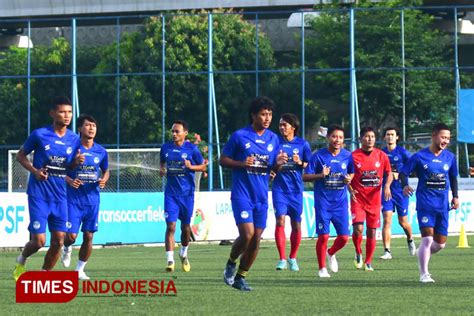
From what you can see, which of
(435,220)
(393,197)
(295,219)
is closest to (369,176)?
(295,219)

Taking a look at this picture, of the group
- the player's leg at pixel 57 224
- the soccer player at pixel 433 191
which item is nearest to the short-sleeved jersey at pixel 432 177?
the soccer player at pixel 433 191

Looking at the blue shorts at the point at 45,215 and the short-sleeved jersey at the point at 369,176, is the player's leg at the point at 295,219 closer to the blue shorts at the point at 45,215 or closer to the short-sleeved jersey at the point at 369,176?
the short-sleeved jersey at the point at 369,176

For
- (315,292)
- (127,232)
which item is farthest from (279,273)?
(127,232)

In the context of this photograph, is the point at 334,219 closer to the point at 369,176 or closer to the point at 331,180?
the point at 331,180

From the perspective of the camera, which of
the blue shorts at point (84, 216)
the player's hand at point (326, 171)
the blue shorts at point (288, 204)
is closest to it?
the blue shorts at point (84, 216)

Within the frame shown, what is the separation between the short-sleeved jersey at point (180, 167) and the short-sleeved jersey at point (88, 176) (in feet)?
7.99

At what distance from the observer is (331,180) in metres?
18.4

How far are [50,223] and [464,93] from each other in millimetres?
29902

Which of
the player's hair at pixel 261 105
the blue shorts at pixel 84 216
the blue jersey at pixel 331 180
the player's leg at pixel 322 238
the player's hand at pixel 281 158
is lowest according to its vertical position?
the player's leg at pixel 322 238

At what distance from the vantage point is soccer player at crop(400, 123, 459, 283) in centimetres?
1634

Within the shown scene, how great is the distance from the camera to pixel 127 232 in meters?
29.9

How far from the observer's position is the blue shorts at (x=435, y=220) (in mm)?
16406

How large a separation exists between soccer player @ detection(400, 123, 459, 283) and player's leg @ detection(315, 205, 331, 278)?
1.64 meters

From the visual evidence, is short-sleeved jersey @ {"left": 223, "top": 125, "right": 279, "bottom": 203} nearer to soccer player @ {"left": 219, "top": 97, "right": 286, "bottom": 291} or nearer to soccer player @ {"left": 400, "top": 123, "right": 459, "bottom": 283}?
soccer player @ {"left": 219, "top": 97, "right": 286, "bottom": 291}
